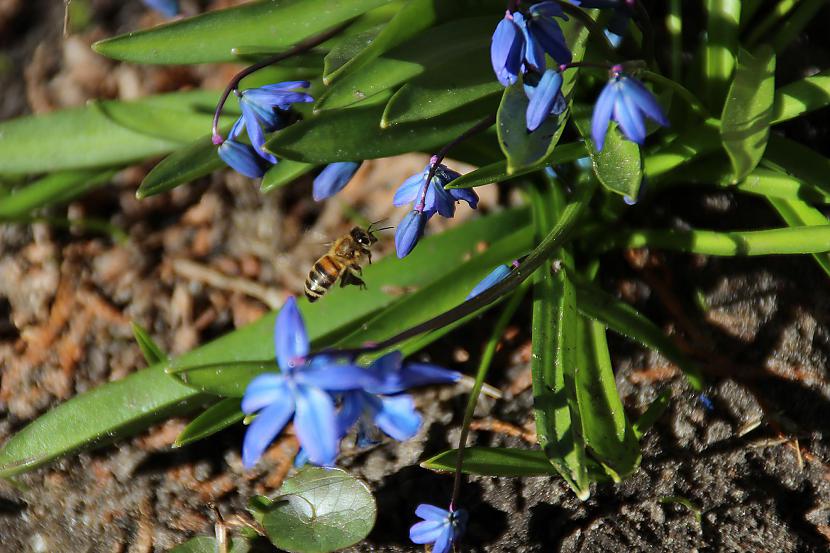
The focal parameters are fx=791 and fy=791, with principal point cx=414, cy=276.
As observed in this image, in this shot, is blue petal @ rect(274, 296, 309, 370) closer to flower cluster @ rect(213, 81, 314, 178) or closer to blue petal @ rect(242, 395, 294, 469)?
blue petal @ rect(242, 395, 294, 469)

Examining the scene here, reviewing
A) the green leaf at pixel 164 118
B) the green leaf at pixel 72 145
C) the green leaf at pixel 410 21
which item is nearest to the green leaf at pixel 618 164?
the green leaf at pixel 410 21

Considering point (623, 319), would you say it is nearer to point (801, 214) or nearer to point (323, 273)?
point (801, 214)

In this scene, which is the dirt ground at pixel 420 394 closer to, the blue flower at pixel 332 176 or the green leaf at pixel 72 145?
the blue flower at pixel 332 176

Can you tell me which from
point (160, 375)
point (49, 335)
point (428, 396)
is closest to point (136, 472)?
point (160, 375)

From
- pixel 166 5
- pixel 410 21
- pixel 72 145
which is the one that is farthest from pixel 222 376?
pixel 166 5

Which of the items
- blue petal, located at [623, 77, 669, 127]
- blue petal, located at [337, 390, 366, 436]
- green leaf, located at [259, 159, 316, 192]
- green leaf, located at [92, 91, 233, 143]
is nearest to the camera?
blue petal, located at [337, 390, 366, 436]

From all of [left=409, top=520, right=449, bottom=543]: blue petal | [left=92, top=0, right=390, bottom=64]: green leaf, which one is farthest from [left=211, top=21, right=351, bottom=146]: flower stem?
[left=409, top=520, right=449, bottom=543]: blue petal
